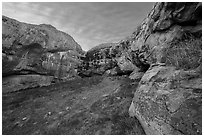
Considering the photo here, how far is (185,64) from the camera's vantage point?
17.0ft

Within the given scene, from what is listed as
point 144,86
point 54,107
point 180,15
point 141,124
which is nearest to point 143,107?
→ point 141,124

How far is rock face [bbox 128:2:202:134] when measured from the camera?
13.1ft

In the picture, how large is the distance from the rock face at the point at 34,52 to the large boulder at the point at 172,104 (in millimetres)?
17843

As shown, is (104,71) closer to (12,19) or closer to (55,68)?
(55,68)

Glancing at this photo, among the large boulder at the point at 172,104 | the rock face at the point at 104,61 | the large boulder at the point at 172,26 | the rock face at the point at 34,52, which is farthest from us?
the rock face at the point at 104,61

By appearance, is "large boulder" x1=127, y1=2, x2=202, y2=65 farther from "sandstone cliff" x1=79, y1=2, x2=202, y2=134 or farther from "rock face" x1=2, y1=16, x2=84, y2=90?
"rock face" x1=2, y1=16, x2=84, y2=90

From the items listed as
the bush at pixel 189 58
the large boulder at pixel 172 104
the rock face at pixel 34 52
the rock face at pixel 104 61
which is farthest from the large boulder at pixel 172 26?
the rock face at pixel 34 52

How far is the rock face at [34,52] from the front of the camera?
669 inches

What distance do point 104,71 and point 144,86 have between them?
17835mm

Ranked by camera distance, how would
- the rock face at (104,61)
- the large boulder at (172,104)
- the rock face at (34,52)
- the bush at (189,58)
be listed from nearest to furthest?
the large boulder at (172,104)
the bush at (189,58)
the rock face at (34,52)
the rock face at (104,61)

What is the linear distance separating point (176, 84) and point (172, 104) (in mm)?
821

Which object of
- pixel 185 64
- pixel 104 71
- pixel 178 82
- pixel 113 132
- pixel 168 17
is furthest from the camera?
pixel 104 71

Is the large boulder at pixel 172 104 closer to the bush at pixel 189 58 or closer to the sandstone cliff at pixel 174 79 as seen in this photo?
the sandstone cliff at pixel 174 79

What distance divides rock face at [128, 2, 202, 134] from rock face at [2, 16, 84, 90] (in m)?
17.3
